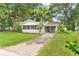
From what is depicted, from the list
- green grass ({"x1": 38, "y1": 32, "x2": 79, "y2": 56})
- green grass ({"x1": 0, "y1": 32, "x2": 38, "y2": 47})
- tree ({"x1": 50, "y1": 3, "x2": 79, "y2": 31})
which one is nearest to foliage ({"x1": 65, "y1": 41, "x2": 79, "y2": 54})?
green grass ({"x1": 38, "y1": 32, "x2": 79, "y2": 56})

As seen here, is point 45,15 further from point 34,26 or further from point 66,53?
point 66,53

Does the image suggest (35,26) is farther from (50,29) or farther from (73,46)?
(73,46)

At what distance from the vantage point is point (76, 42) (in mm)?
3512

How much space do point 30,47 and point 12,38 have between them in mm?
190

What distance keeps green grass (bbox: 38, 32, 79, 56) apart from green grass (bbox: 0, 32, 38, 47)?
0.17m

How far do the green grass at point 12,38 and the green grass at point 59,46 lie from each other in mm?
172

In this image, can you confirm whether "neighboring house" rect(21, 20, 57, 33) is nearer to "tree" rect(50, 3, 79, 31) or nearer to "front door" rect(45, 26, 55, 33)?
"front door" rect(45, 26, 55, 33)

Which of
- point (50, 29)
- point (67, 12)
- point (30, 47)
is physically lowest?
point (30, 47)

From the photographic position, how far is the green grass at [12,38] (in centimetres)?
350

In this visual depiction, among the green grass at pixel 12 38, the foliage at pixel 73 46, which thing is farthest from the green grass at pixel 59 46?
the green grass at pixel 12 38

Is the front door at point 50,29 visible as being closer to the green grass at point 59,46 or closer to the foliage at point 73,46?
the green grass at point 59,46

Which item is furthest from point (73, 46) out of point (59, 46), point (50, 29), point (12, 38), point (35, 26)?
point (12, 38)

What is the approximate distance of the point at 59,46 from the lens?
351 cm

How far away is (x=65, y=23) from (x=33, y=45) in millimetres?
368
